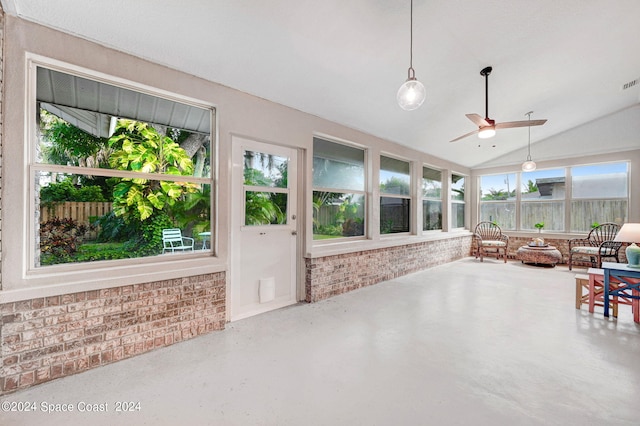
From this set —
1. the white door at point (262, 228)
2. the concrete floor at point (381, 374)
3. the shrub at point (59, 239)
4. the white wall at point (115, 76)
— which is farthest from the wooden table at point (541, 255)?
the shrub at point (59, 239)

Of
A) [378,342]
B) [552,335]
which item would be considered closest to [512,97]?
[552,335]

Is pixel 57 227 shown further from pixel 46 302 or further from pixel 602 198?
Answer: pixel 602 198

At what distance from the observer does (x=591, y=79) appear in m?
4.55

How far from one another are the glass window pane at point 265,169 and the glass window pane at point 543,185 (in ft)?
24.0

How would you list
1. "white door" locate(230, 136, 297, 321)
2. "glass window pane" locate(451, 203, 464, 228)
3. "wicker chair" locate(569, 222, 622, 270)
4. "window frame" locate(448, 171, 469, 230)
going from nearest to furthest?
"white door" locate(230, 136, 297, 321) < "wicker chair" locate(569, 222, 622, 270) < "window frame" locate(448, 171, 469, 230) < "glass window pane" locate(451, 203, 464, 228)

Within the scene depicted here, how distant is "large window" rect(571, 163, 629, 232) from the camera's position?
646cm

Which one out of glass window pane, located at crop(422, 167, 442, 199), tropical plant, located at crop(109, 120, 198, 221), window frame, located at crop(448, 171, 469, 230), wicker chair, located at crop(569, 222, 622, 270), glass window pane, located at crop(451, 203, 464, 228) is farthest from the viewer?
glass window pane, located at crop(451, 203, 464, 228)

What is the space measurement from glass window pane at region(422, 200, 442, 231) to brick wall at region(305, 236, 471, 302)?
0.43 metres

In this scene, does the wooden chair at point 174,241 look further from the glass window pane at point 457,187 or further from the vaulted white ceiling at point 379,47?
the glass window pane at point 457,187

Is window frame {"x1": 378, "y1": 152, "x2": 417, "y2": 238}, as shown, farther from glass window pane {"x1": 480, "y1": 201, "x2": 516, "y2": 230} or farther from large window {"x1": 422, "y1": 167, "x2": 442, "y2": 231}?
glass window pane {"x1": 480, "y1": 201, "x2": 516, "y2": 230}

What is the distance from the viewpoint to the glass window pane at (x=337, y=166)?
172 inches

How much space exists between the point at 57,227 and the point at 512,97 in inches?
249

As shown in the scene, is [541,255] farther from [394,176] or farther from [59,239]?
[59,239]

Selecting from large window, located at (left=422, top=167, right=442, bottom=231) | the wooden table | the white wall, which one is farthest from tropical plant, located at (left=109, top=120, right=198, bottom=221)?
the wooden table
